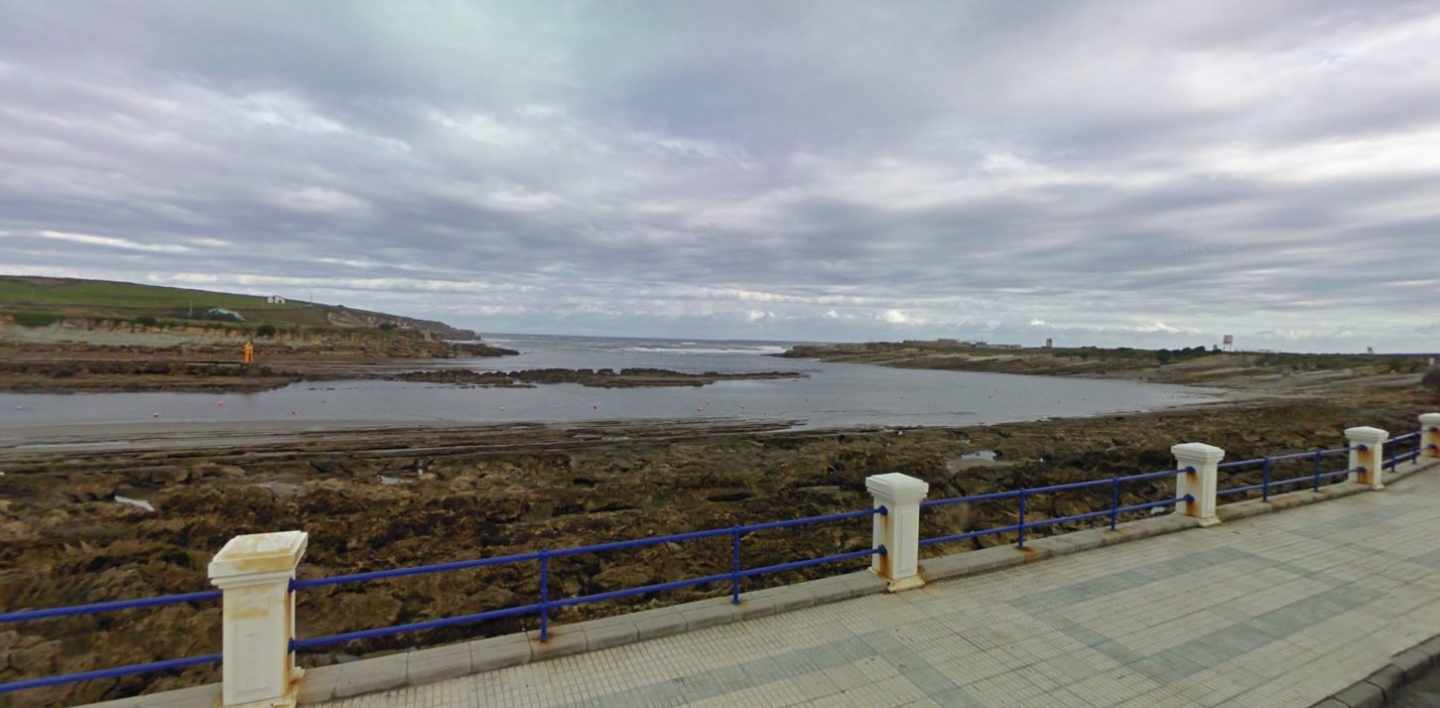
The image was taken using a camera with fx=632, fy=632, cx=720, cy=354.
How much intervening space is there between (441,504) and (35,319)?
100 meters

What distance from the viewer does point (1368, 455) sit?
11.4 metres

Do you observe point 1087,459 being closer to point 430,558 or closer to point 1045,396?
point 430,558

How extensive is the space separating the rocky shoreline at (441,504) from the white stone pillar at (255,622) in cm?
331

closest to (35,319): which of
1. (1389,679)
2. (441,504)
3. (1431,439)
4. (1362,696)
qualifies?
(441,504)

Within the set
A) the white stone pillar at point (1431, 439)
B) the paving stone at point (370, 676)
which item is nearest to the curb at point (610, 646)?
the paving stone at point (370, 676)

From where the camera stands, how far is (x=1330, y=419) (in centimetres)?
3083

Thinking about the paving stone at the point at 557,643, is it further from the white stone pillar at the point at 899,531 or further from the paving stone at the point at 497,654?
the white stone pillar at the point at 899,531

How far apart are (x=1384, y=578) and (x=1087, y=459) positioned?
14966 mm

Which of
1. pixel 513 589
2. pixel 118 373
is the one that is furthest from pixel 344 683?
pixel 118 373

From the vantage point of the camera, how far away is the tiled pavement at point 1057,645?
15.2 ft

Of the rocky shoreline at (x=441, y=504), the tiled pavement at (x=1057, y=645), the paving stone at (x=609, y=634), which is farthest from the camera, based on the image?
the rocky shoreline at (x=441, y=504)

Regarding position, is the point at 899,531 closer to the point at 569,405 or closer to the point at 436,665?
the point at 436,665

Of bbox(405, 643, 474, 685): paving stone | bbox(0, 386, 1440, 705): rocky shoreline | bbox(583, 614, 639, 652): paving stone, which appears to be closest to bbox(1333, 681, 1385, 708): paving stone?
bbox(583, 614, 639, 652): paving stone

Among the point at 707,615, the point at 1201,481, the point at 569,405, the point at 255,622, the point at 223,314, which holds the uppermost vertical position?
the point at 223,314
